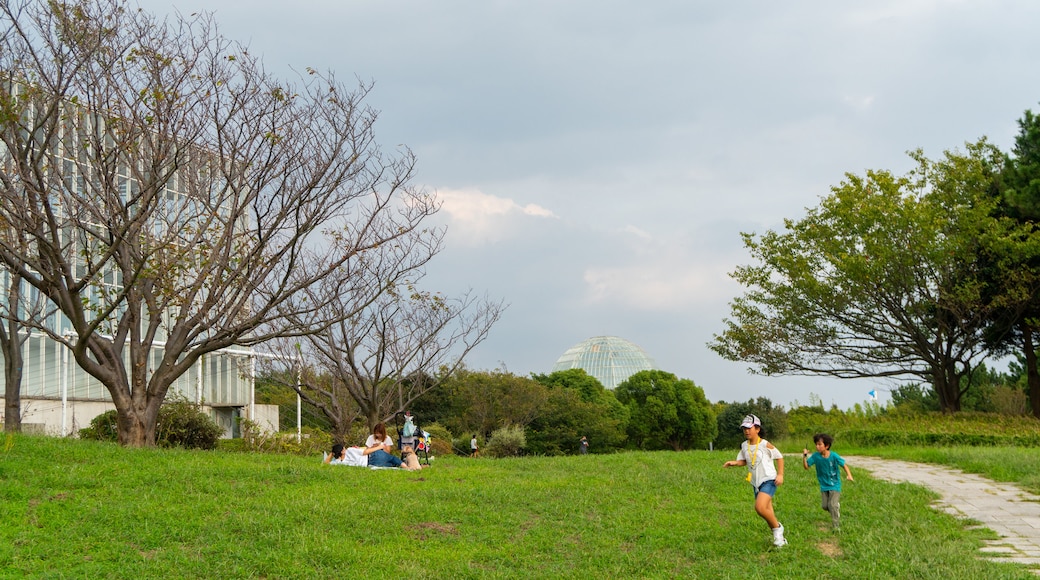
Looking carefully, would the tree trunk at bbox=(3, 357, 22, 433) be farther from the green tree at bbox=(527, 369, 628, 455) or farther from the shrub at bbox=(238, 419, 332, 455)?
the green tree at bbox=(527, 369, 628, 455)

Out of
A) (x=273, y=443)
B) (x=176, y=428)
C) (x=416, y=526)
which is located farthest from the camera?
(x=273, y=443)

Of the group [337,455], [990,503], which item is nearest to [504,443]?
[337,455]

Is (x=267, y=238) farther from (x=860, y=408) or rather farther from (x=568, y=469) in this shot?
(x=860, y=408)

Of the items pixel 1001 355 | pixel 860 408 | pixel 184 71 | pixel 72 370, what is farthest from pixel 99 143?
pixel 860 408

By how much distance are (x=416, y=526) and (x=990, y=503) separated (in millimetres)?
7530

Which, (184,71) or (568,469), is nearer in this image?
(184,71)

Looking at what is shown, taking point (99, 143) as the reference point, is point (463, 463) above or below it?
below

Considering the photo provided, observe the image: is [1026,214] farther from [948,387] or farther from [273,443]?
[273,443]

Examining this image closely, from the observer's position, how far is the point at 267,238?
14578 mm

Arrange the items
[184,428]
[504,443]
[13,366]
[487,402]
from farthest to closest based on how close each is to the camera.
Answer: [487,402], [504,443], [13,366], [184,428]

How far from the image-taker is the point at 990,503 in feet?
38.1

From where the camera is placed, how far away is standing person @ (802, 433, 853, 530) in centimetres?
909

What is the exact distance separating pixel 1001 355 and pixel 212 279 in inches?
956

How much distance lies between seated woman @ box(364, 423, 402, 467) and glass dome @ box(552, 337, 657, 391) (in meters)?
67.0
